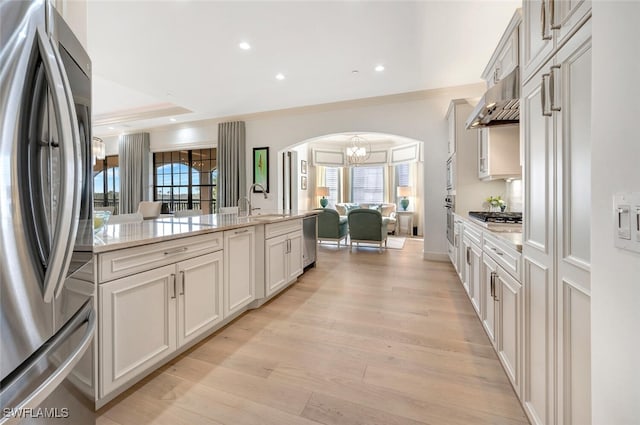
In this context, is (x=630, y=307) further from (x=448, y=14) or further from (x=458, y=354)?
(x=448, y=14)

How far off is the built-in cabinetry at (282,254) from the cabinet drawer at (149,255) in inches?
30.6

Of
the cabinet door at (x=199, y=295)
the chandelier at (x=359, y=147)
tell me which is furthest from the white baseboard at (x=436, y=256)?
the chandelier at (x=359, y=147)

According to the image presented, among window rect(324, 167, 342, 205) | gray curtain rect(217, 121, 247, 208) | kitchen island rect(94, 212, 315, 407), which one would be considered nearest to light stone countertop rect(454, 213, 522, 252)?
kitchen island rect(94, 212, 315, 407)

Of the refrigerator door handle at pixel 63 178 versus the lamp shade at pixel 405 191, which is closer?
the refrigerator door handle at pixel 63 178

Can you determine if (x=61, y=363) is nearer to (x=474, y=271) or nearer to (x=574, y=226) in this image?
(x=574, y=226)

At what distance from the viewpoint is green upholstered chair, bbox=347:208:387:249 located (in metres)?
5.18

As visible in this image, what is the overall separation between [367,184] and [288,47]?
611 cm

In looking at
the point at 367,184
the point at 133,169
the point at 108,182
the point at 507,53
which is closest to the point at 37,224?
the point at 507,53

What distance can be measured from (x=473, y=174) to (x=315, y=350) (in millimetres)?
2937

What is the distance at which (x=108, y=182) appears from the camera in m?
7.79

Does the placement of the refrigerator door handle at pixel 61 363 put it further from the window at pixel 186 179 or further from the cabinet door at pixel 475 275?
the window at pixel 186 179

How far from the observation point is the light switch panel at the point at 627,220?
0.52 metres

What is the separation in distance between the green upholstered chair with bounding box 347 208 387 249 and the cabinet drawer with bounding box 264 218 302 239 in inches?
77.4

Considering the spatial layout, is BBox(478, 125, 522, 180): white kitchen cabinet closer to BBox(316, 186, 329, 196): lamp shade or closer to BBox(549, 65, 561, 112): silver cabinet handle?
BBox(549, 65, 561, 112): silver cabinet handle
